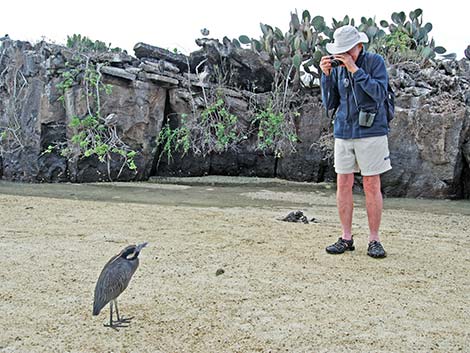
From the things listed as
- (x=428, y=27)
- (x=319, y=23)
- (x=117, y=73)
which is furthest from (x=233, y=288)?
(x=428, y=27)

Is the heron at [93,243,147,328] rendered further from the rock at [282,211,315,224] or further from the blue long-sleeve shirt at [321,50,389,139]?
the rock at [282,211,315,224]

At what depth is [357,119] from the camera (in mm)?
3791

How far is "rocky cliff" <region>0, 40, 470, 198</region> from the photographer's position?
28.8ft

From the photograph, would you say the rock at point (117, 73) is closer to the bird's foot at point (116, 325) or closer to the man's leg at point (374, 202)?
the man's leg at point (374, 202)

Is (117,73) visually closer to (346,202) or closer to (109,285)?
(346,202)

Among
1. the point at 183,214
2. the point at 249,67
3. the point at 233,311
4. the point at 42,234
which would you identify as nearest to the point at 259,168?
the point at 249,67

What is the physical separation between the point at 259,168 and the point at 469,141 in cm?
345

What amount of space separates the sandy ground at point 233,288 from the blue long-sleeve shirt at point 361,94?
88 centimetres

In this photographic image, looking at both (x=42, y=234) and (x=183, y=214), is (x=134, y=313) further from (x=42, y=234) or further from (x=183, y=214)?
(x=183, y=214)

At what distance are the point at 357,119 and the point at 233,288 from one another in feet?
5.01

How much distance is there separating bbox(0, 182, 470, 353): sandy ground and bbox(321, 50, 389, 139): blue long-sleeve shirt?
2.88 ft

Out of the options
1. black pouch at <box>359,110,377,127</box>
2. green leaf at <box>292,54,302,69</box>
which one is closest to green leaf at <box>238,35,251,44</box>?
green leaf at <box>292,54,302,69</box>

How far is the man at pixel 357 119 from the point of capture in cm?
373

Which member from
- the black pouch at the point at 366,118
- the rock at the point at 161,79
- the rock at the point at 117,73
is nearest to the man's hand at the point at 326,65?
the black pouch at the point at 366,118
